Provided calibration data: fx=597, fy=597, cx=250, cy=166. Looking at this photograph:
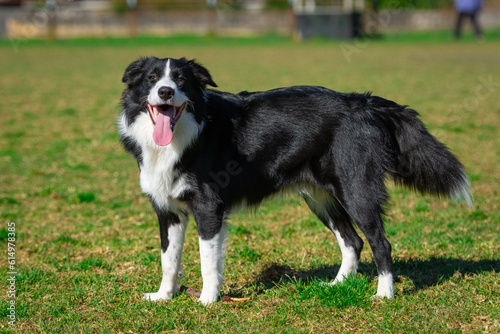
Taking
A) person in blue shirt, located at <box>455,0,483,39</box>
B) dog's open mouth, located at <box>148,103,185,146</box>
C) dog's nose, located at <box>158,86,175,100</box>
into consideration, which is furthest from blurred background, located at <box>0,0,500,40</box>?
dog's nose, located at <box>158,86,175,100</box>

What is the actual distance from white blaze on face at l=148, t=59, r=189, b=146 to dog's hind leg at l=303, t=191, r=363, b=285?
50.3 inches

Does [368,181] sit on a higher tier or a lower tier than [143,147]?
lower

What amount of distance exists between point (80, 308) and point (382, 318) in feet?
7.14

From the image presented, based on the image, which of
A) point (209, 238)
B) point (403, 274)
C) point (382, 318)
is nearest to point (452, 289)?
point (403, 274)

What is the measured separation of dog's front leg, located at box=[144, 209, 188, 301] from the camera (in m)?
4.54

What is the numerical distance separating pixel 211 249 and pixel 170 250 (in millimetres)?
408

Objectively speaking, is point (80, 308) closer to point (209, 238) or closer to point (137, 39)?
point (209, 238)

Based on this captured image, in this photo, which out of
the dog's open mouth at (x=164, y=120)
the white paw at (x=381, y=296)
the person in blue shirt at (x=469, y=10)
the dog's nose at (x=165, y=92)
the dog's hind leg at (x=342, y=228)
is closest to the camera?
the dog's nose at (x=165, y=92)

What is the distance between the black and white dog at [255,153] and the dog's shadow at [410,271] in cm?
50

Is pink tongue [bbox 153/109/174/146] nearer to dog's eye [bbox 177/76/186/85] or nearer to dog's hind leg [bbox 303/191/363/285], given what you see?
dog's eye [bbox 177/76/186/85]

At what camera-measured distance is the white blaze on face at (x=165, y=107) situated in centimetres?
402

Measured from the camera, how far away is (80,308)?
4398 millimetres

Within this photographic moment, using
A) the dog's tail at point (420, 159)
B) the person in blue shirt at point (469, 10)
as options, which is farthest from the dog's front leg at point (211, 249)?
the person in blue shirt at point (469, 10)

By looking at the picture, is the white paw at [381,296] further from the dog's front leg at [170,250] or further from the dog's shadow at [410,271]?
the dog's front leg at [170,250]
